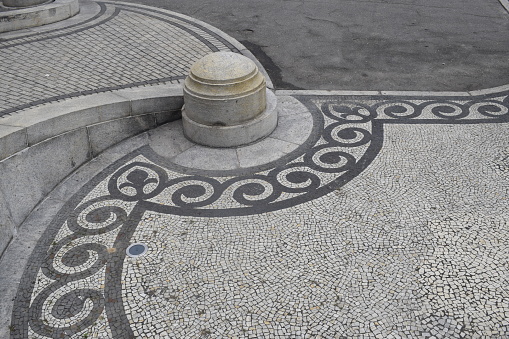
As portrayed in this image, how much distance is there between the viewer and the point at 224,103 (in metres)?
6.93

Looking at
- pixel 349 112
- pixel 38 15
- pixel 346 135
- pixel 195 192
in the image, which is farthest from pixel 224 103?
pixel 38 15

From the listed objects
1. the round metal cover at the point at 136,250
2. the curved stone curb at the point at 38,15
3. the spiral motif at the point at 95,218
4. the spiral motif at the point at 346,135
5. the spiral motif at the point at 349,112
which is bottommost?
the spiral motif at the point at 95,218

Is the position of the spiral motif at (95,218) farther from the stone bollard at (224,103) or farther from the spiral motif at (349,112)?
the spiral motif at (349,112)

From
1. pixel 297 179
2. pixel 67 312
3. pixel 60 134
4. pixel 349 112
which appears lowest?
pixel 67 312

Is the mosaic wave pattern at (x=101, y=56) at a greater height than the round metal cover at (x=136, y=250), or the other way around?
the mosaic wave pattern at (x=101, y=56)

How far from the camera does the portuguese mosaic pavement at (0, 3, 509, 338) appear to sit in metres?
4.66

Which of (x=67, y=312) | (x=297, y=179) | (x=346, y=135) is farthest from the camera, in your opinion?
(x=346, y=135)

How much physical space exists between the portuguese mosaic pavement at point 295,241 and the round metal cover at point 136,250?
2.7 inches

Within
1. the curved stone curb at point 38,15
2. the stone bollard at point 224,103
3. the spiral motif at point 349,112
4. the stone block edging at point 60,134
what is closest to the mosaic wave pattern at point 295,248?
the stone block edging at point 60,134

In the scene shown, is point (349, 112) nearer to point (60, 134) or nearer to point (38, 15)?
point (60, 134)

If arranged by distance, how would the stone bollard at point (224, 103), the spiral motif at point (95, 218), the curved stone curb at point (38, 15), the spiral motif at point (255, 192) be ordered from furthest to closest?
the curved stone curb at point (38, 15), the stone bollard at point (224, 103), the spiral motif at point (255, 192), the spiral motif at point (95, 218)

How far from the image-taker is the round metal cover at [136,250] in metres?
5.45

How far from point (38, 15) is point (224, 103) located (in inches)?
228

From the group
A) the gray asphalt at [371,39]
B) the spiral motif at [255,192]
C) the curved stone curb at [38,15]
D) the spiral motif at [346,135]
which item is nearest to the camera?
the spiral motif at [255,192]
